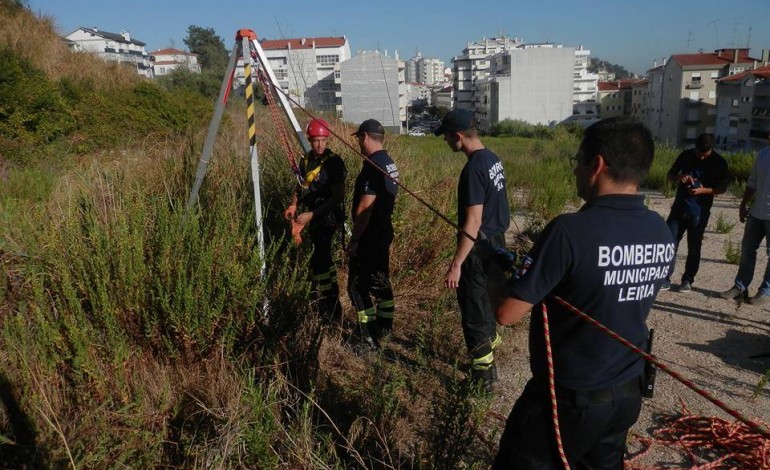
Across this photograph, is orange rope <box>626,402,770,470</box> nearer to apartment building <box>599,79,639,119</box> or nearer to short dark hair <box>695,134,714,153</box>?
short dark hair <box>695,134,714,153</box>

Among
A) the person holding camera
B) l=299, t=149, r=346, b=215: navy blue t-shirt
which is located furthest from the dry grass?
the person holding camera

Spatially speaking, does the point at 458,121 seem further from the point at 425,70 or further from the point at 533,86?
the point at 425,70

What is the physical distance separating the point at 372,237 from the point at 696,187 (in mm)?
3446

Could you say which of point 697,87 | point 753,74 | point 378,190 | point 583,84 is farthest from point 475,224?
point 583,84

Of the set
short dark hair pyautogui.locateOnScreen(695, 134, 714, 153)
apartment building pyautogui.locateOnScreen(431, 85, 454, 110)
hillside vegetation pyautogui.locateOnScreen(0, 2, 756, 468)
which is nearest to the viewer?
hillside vegetation pyautogui.locateOnScreen(0, 2, 756, 468)

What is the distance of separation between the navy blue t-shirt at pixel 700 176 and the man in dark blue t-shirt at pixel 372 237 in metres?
3.24

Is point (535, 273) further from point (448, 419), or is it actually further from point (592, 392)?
point (448, 419)

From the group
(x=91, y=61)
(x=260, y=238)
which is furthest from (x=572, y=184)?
(x=91, y=61)

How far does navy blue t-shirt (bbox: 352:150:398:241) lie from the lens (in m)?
3.79

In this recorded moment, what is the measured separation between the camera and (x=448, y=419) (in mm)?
2373

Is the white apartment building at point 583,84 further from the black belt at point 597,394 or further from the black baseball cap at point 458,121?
the black belt at point 597,394

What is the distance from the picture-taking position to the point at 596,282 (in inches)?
67.6

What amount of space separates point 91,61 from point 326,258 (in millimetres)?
14820

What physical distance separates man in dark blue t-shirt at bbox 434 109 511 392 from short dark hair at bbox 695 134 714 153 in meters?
2.97
